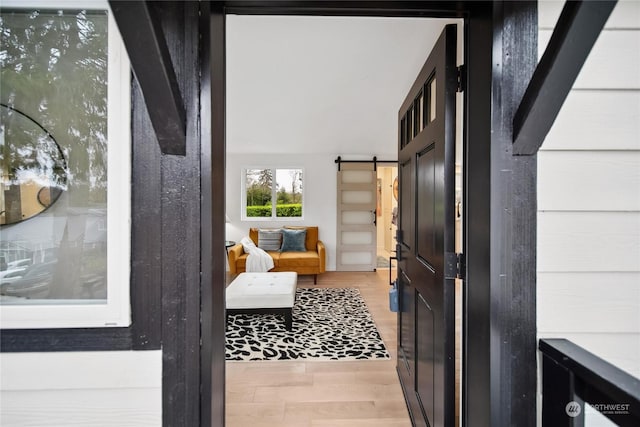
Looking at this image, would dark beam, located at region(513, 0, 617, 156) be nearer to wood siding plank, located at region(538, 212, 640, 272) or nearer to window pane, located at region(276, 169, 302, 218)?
wood siding plank, located at region(538, 212, 640, 272)

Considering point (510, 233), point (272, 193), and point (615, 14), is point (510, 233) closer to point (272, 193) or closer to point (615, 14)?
point (615, 14)

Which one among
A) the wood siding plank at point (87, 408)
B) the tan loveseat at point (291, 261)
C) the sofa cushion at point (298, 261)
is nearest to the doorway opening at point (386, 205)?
the tan loveseat at point (291, 261)

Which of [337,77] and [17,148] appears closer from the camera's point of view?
[17,148]

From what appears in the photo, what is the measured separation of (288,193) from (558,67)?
5.31 metres

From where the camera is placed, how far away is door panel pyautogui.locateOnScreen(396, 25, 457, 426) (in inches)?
44.6

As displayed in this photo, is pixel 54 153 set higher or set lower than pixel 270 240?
higher

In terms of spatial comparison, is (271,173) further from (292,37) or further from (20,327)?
(20,327)

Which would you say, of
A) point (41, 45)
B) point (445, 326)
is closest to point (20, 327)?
point (41, 45)

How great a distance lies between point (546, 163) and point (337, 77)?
2192mm

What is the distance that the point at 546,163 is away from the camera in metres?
A: 0.84

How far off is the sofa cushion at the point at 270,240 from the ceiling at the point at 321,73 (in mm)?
1691

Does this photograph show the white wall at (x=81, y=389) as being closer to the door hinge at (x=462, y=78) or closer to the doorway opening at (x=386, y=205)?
the door hinge at (x=462, y=78)

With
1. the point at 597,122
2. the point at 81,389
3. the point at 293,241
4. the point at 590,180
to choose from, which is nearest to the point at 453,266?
the point at 590,180

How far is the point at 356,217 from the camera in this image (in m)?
5.71
